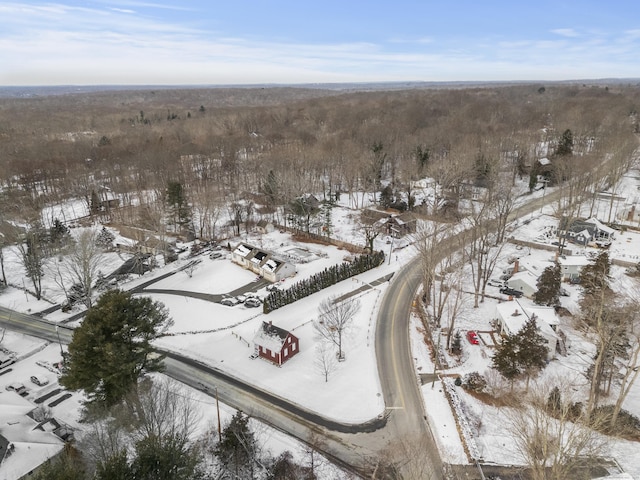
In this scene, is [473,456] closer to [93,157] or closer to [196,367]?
[196,367]

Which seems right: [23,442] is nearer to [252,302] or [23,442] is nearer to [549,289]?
[252,302]

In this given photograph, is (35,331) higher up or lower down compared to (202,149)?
lower down

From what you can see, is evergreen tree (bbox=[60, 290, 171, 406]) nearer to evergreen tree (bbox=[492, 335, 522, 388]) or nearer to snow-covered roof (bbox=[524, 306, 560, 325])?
evergreen tree (bbox=[492, 335, 522, 388])

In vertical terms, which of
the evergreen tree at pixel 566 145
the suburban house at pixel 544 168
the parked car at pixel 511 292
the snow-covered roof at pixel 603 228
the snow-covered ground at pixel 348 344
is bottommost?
the snow-covered ground at pixel 348 344

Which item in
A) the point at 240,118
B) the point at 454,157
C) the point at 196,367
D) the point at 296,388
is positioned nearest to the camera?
the point at 296,388

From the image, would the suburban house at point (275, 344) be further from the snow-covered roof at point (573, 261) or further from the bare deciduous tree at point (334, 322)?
the snow-covered roof at point (573, 261)

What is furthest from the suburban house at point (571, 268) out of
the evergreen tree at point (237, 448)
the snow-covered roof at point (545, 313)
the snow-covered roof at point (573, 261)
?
the evergreen tree at point (237, 448)

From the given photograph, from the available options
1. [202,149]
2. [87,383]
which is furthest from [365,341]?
[202,149]
